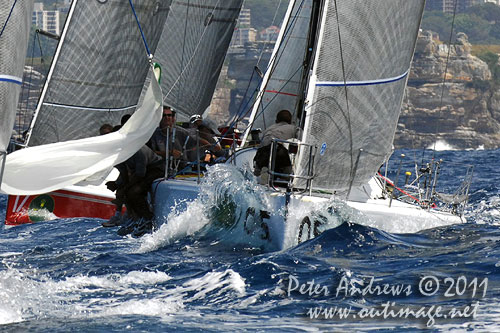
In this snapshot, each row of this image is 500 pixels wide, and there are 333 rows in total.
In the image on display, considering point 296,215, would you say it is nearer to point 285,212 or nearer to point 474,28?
point 285,212

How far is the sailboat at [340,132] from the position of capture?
23.9 ft

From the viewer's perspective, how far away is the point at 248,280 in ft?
19.4

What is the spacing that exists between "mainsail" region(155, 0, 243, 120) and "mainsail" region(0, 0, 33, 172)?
7844mm

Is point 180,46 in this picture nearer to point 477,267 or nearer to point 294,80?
point 294,80

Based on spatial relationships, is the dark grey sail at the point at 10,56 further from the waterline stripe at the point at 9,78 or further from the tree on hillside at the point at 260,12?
the tree on hillside at the point at 260,12

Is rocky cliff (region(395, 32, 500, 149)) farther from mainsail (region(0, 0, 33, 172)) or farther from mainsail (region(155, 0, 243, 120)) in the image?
mainsail (region(0, 0, 33, 172))

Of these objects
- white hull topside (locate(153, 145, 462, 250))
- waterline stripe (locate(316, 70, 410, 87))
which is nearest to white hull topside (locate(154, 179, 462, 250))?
white hull topside (locate(153, 145, 462, 250))

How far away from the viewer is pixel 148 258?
23.3ft

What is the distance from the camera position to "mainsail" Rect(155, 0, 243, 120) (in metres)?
13.0

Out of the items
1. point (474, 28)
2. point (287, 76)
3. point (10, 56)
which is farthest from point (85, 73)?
point (474, 28)

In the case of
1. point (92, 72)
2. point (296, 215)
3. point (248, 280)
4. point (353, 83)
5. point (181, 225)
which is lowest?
point (181, 225)

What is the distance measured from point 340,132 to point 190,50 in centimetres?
584

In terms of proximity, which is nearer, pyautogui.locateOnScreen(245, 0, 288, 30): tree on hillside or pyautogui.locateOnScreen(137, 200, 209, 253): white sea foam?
pyautogui.locateOnScreen(137, 200, 209, 253): white sea foam

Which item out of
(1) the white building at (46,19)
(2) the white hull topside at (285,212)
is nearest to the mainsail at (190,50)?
(2) the white hull topside at (285,212)
